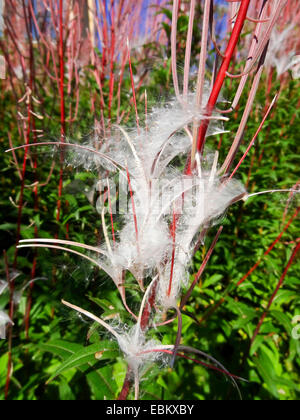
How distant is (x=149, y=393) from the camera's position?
2.99 feet

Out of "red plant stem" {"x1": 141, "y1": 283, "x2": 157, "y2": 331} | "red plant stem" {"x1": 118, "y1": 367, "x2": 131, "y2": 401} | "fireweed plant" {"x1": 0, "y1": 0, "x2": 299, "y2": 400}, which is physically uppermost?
"fireweed plant" {"x1": 0, "y1": 0, "x2": 299, "y2": 400}

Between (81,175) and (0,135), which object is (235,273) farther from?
(0,135)

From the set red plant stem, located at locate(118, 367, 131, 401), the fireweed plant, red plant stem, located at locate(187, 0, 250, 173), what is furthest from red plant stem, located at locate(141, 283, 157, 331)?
red plant stem, located at locate(187, 0, 250, 173)

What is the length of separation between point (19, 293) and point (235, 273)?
121 centimetres

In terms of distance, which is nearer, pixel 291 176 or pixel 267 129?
pixel 267 129

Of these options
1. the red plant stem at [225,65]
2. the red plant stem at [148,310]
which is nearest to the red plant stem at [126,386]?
the red plant stem at [148,310]

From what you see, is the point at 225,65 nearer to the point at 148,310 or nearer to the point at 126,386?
the point at 148,310

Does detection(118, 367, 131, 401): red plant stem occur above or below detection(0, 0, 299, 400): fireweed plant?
below

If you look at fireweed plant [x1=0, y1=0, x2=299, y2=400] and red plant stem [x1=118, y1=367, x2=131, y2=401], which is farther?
red plant stem [x1=118, y1=367, x2=131, y2=401]

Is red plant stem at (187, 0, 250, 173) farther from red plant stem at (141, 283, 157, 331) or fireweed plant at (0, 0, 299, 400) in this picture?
red plant stem at (141, 283, 157, 331)

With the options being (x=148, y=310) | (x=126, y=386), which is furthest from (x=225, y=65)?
(x=126, y=386)

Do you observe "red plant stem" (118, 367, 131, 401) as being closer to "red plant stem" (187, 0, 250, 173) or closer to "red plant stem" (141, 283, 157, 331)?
"red plant stem" (141, 283, 157, 331)

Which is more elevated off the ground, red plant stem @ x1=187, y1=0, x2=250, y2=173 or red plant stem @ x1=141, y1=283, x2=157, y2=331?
red plant stem @ x1=187, y1=0, x2=250, y2=173
